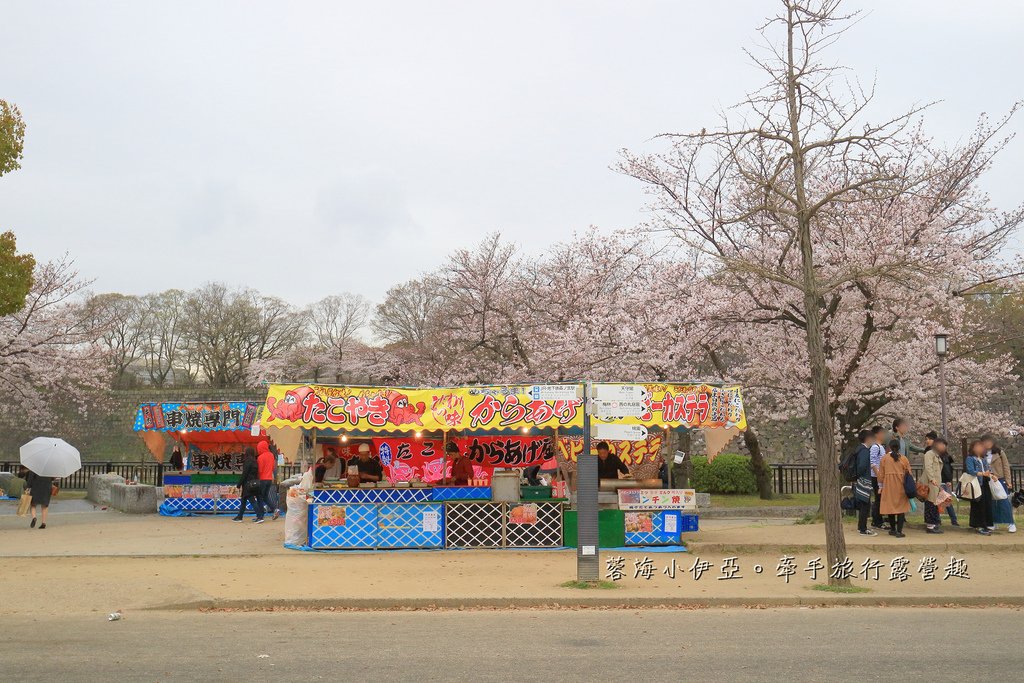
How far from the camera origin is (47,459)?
712 inches

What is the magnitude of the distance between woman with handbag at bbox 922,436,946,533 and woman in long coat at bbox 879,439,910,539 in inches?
22.4

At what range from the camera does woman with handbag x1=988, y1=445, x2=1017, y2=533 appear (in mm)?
15594

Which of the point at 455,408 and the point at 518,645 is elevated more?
the point at 455,408

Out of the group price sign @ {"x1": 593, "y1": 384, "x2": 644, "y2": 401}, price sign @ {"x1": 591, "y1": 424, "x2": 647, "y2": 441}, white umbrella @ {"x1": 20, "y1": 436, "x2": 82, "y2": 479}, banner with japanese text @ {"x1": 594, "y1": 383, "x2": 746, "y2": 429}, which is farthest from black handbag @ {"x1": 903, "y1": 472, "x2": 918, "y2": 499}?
white umbrella @ {"x1": 20, "y1": 436, "x2": 82, "y2": 479}

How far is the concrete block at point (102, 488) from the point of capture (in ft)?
80.1

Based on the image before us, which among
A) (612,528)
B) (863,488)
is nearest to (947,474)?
(863,488)

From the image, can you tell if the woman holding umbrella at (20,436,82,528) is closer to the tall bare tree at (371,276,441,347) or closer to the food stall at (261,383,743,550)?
the food stall at (261,383,743,550)

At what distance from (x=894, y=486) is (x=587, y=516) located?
661 cm

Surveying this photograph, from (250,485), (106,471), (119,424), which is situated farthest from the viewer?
(119,424)

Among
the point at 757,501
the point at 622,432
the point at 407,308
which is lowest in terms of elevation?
the point at 757,501

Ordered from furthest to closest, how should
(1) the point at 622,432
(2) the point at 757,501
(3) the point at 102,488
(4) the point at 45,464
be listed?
(2) the point at 757,501 < (3) the point at 102,488 < (4) the point at 45,464 < (1) the point at 622,432

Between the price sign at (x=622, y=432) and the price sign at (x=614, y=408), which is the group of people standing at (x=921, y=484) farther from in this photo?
the price sign at (x=614, y=408)

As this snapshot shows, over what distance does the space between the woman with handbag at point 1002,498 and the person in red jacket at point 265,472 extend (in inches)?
577

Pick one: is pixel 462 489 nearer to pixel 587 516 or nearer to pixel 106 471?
pixel 587 516
